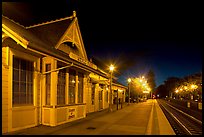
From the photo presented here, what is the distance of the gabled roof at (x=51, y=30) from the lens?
1344 cm

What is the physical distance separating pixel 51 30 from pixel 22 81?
5.18m

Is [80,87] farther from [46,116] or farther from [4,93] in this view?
[4,93]

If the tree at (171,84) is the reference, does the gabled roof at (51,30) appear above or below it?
above

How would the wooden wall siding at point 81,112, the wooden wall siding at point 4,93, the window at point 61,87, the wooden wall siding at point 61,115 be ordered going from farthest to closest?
1. the wooden wall siding at point 81,112
2. the window at point 61,87
3. the wooden wall siding at point 61,115
4. the wooden wall siding at point 4,93

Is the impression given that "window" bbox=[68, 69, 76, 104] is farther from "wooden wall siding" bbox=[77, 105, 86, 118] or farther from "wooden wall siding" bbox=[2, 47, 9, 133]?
"wooden wall siding" bbox=[2, 47, 9, 133]

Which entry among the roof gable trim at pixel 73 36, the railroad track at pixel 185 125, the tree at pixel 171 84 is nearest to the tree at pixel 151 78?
the tree at pixel 171 84

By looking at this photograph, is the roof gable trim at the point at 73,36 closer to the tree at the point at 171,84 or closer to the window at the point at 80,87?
the window at the point at 80,87

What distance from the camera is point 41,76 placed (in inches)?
448

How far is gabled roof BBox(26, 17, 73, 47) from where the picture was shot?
1344 cm

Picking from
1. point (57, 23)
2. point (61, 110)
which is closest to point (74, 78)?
point (61, 110)

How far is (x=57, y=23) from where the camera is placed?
49.8ft

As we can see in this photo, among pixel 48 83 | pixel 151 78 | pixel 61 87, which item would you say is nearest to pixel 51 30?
pixel 61 87

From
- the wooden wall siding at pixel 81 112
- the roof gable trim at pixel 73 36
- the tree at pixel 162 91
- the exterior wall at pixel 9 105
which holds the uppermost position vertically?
the roof gable trim at pixel 73 36

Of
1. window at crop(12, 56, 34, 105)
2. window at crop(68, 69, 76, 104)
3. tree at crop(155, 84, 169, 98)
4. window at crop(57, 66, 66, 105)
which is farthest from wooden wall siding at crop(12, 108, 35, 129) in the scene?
tree at crop(155, 84, 169, 98)
